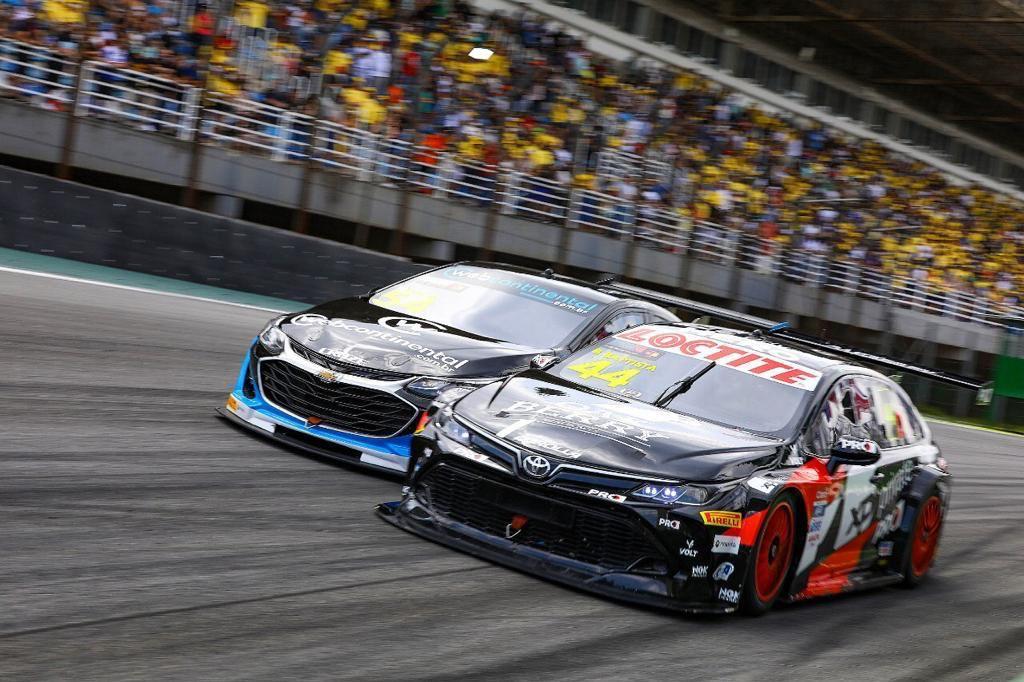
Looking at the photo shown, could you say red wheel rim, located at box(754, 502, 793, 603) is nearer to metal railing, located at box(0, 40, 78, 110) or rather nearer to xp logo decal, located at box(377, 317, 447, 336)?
xp logo decal, located at box(377, 317, 447, 336)

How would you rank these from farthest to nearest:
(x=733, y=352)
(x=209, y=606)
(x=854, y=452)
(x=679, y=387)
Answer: (x=733, y=352), (x=679, y=387), (x=854, y=452), (x=209, y=606)

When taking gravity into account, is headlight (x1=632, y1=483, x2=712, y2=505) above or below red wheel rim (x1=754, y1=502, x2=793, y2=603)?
above

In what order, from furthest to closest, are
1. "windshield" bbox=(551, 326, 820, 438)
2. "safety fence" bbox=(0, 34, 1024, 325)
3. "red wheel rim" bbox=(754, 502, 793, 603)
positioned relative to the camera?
1. "safety fence" bbox=(0, 34, 1024, 325)
2. "windshield" bbox=(551, 326, 820, 438)
3. "red wheel rim" bbox=(754, 502, 793, 603)

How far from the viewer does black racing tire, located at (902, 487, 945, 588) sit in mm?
7961

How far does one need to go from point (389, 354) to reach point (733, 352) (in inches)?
78.6

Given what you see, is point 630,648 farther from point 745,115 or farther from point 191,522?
point 745,115

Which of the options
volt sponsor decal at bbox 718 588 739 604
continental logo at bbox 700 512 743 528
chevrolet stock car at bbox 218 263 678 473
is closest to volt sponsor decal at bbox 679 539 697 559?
continental logo at bbox 700 512 743 528

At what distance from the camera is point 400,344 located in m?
8.13

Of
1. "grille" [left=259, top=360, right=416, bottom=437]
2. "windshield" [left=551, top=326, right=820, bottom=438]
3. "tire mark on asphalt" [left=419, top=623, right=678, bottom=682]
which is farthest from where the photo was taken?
"grille" [left=259, top=360, right=416, bottom=437]

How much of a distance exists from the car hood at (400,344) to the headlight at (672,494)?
7.65 feet

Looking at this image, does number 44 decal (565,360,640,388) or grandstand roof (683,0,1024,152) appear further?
grandstand roof (683,0,1024,152)

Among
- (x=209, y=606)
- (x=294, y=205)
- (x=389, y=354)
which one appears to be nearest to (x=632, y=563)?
(x=209, y=606)

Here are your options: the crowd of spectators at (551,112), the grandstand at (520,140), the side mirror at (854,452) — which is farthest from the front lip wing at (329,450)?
the crowd of spectators at (551,112)

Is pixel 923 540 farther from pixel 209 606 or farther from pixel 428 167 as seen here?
pixel 428 167
